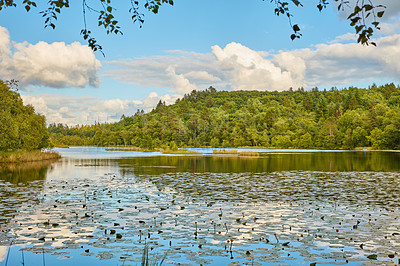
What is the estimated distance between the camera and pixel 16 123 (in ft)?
172

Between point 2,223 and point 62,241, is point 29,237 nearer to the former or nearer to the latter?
point 62,241

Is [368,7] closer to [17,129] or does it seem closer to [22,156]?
[17,129]

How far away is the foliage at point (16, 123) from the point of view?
4681 cm

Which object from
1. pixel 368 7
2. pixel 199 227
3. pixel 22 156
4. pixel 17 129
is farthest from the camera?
pixel 22 156

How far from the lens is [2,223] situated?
14328 mm

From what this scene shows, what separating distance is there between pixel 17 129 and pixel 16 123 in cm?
130

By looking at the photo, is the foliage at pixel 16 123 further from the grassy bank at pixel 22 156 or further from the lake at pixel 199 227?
the lake at pixel 199 227

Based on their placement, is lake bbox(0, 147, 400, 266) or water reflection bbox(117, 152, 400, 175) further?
water reflection bbox(117, 152, 400, 175)

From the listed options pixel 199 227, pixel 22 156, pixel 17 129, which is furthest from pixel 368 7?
pixel 22 156

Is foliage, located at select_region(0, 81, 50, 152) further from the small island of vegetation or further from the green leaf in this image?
the green leaf

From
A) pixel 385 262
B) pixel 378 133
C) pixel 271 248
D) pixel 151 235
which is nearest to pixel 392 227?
pixel 385 262

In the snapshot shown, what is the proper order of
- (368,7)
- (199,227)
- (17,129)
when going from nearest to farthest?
(368,7) < (199,227) < (17,129)

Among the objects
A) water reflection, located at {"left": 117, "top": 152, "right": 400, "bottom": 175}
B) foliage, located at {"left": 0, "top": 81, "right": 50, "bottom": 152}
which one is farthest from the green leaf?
foliage, located at {"left": 0, "top": 81, "right": 50, "bottom": 152}

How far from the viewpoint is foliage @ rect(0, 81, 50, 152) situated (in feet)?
154
